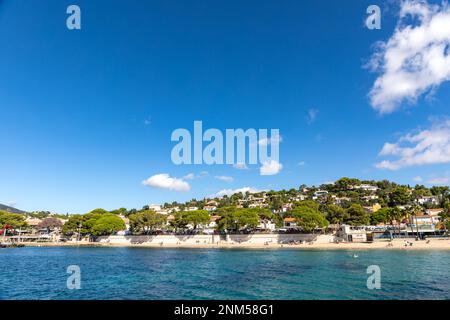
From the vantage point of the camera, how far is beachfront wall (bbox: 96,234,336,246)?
67056 millimetres

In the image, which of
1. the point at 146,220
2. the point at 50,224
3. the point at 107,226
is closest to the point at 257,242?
the point at 146,220

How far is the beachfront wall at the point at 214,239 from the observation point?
67.1 metres

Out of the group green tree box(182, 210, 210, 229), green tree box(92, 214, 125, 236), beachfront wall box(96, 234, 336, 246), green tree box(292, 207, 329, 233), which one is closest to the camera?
green tree box(292, 207, 329, 233)

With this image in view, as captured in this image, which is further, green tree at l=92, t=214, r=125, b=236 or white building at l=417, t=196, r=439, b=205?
white building at l=417, t=196, r=439, b=205

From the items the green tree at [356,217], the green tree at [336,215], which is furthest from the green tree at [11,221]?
the green tree at [356,217]

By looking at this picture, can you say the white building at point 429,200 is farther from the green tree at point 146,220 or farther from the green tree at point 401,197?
the green tree at point 146,220

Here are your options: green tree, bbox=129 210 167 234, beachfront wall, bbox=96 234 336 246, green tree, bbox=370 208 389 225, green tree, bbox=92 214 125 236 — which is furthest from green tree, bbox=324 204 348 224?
green tree, bbox=92 214 125 236

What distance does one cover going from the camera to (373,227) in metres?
70.4

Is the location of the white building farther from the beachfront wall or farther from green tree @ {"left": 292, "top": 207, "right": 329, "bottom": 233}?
green tree @ {"left": 292, "top": 207, "right": 329, "bottom": 233}

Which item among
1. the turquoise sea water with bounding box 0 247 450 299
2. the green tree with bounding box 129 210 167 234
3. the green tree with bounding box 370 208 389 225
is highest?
the green tree with bounding box 370 208 389 225

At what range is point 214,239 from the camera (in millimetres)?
74188

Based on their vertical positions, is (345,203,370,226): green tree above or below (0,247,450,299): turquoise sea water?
above
